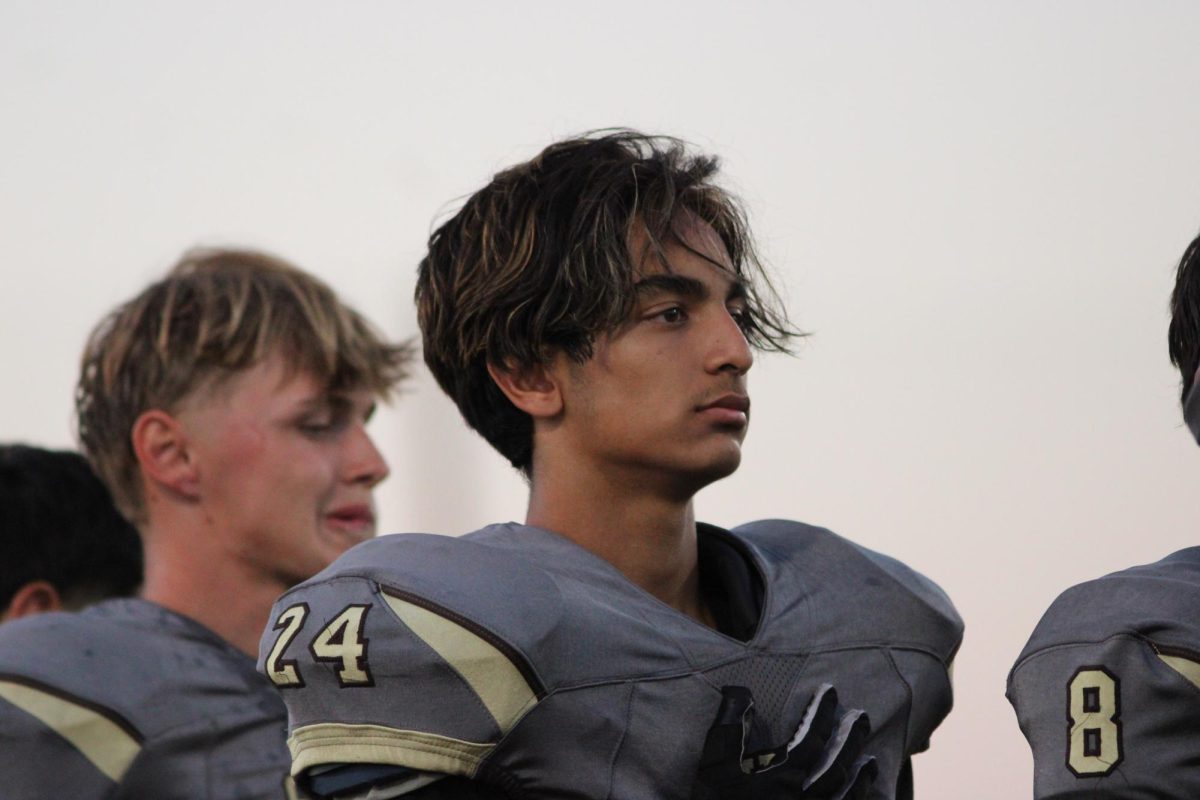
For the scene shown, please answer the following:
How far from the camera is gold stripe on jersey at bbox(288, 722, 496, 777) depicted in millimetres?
2439

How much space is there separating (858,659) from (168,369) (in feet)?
5.56

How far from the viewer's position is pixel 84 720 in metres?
3.21

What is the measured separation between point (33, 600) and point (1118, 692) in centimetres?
252

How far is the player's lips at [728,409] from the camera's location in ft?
9.01

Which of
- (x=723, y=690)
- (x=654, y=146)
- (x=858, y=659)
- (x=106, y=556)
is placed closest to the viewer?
(x=723, y=690)

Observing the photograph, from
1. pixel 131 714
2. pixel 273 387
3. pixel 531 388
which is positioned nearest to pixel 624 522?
pixel 531 388

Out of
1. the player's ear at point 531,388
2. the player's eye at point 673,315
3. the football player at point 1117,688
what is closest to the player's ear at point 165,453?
the player's ear at point 531,388

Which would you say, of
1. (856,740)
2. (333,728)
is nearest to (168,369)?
(333,728)

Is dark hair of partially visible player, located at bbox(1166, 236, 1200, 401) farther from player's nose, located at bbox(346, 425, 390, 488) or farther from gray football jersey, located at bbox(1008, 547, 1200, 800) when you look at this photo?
player's nose, located at bbox(346, 425, 390, 488)

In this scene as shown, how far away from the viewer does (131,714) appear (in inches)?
129

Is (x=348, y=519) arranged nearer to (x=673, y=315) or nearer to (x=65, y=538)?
(x=65, y=538)

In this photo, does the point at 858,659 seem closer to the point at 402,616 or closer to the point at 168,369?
the point at 402,616

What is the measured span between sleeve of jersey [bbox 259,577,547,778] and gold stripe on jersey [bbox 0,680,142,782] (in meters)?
0.76

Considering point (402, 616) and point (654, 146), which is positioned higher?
point (654, 146)
